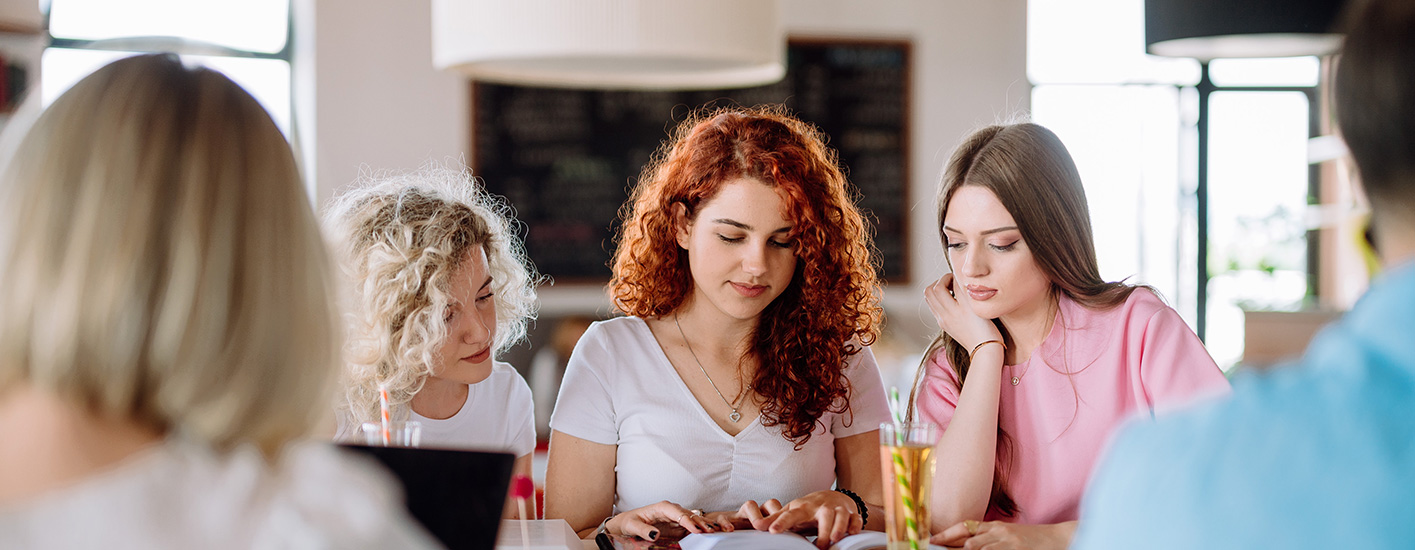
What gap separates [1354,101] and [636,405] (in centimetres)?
126

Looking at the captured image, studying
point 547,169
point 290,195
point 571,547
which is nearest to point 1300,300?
point 547,169

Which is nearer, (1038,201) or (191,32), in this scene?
(1038,201)

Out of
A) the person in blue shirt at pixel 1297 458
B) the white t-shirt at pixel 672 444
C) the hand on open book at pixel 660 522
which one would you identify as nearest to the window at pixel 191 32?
the white t-shirt at pixel 672 444

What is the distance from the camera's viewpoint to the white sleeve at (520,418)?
78.7 inches

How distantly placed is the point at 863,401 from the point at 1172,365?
51 centimetres

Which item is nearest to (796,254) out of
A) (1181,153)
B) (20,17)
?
(20,17)

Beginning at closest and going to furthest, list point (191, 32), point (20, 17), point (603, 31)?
point (603, 31)
point (20, 17)
point (191, 32)

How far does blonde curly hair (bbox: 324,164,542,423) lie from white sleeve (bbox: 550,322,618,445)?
0.14 metres

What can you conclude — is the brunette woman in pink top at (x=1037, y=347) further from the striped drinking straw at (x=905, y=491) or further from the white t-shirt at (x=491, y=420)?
the white t-shirt at (x=491, y=420)

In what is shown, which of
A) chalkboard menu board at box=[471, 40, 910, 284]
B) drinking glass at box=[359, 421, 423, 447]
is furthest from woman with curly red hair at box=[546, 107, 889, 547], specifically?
chalkboard menu board at box=[471, 40, 910, 284]

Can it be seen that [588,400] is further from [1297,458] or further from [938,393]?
[1297,458]

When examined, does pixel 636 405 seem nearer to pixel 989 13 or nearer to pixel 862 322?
pixel 862 322

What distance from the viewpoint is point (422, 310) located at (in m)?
1.73

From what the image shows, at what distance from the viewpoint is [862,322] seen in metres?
2.03
